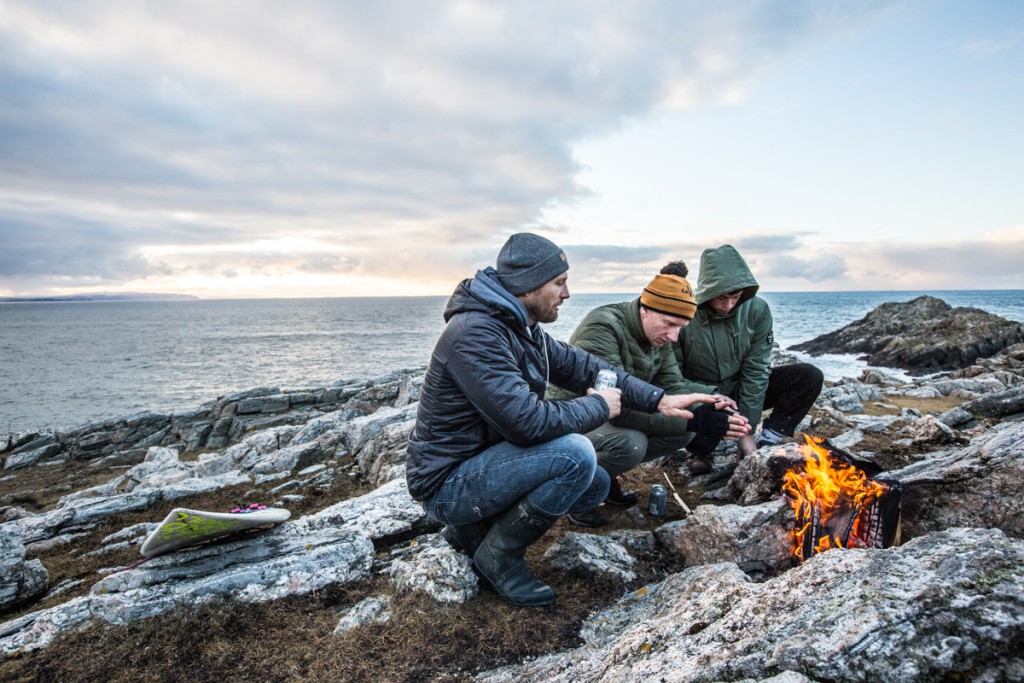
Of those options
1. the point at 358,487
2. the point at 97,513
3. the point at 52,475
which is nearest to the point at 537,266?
the point at 358,487

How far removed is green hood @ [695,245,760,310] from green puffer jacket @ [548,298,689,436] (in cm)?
99

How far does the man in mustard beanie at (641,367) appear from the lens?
215 inches

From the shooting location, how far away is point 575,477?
4023 millimetres

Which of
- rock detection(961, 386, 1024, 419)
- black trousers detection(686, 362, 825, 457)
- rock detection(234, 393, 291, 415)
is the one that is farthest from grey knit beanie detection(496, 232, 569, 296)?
rock detection(234, 393, 291, 415)

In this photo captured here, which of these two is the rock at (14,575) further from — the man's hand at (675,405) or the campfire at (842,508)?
the campfire at (842,508)

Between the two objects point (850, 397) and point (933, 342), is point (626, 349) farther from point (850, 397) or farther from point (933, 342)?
point (933, 342)

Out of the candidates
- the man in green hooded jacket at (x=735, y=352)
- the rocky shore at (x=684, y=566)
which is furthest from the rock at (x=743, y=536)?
the man in green hooded jacket at (x=735, y=352)

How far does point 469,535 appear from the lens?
15.0 ft

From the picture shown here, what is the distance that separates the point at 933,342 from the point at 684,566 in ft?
118

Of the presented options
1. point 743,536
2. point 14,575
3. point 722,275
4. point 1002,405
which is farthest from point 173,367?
point 1002,405

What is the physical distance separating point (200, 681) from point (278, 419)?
1968 cm

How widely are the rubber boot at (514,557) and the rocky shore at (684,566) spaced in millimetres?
281

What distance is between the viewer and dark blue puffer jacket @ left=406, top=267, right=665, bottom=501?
3.77m

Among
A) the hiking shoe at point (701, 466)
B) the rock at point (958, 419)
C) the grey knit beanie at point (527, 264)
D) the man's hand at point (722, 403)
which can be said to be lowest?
the hiking shoe at point (701, 466)
